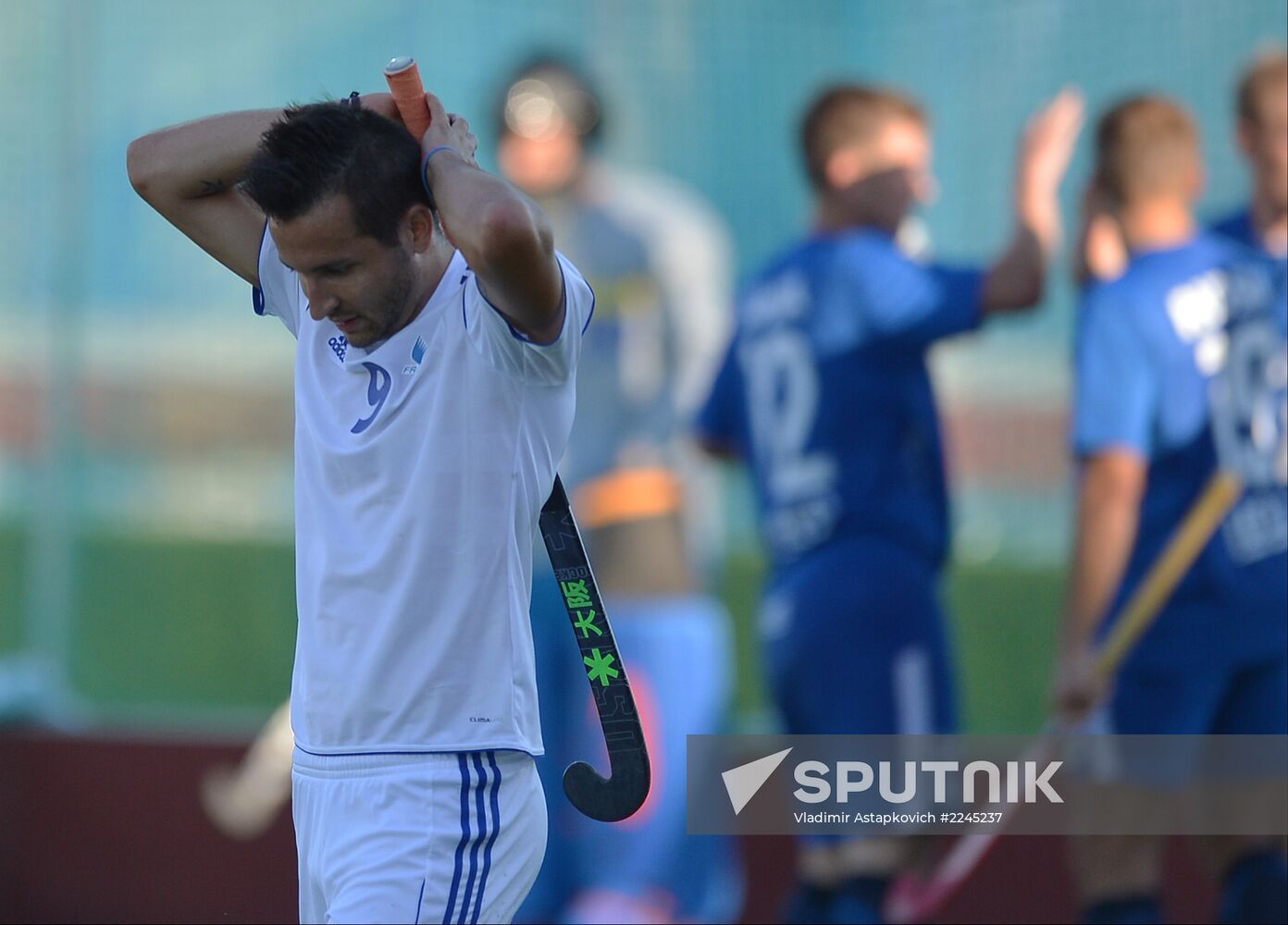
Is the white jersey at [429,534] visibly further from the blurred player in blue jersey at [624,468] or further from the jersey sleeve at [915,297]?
the blurred player in blue jersey at [624,468]

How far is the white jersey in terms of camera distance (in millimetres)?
2676

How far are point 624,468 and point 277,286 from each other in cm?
313

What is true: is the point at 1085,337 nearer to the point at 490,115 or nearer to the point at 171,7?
the point at 490,115

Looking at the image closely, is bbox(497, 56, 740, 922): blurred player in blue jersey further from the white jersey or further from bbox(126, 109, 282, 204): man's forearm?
the white jersey

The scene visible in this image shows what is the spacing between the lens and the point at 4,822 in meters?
6.51

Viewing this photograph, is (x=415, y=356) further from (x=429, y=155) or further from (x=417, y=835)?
(x=417, y=835)

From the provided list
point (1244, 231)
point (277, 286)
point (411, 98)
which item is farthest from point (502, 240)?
point (1244, 231)

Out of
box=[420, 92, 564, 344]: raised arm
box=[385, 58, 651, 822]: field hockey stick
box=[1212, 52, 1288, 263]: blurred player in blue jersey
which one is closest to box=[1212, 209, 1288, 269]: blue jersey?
box=[1212, 52, 1288, 263]: blurred player in blue jersey

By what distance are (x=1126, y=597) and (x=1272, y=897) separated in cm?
92

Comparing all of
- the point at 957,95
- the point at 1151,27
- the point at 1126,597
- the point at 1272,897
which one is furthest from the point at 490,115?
the point at 1272,897

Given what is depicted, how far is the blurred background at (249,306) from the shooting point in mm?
6469

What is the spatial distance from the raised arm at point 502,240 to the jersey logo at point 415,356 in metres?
0.16

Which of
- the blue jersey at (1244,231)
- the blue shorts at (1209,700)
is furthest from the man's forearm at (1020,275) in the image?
the blue shorts at (1209,700)

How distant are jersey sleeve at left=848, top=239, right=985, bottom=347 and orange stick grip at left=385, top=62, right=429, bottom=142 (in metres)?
2.65
